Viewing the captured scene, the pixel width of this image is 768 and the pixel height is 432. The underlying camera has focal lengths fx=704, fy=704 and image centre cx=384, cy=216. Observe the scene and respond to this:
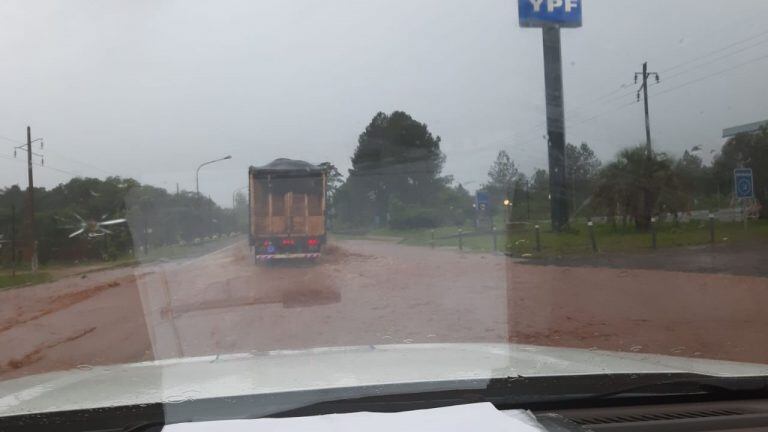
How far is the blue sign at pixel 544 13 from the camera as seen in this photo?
21969 mm

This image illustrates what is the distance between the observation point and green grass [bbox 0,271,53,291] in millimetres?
21797

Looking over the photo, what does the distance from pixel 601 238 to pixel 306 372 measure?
69.0 feet

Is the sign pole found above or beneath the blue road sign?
above

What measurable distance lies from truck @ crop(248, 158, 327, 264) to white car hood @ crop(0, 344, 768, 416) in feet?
50.7

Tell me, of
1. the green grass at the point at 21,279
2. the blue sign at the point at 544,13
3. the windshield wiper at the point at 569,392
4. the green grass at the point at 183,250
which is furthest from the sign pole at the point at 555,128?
the windshield wiper at the point at 569,392

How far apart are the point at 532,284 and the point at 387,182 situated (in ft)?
47.6

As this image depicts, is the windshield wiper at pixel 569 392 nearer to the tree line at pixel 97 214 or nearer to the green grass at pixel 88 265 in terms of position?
the green grass at pixel 88 265

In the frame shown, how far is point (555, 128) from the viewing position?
24938 millimetres

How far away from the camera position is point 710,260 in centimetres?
1594

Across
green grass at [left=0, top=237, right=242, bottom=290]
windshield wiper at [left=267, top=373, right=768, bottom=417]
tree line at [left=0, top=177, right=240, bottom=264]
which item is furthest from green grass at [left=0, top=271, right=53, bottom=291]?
windshield wiper at [left=267, top=373, right=768, bottom=417]

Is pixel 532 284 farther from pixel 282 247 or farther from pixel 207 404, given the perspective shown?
pixel 207 404

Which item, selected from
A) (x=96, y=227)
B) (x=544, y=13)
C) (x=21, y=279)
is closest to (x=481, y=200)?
(x=544, y=13)

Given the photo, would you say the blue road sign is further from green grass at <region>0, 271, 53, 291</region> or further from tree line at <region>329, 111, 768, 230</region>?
green grass at <region>0, 271, 53, 291</region>

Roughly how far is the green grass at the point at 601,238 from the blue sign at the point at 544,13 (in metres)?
6.97
